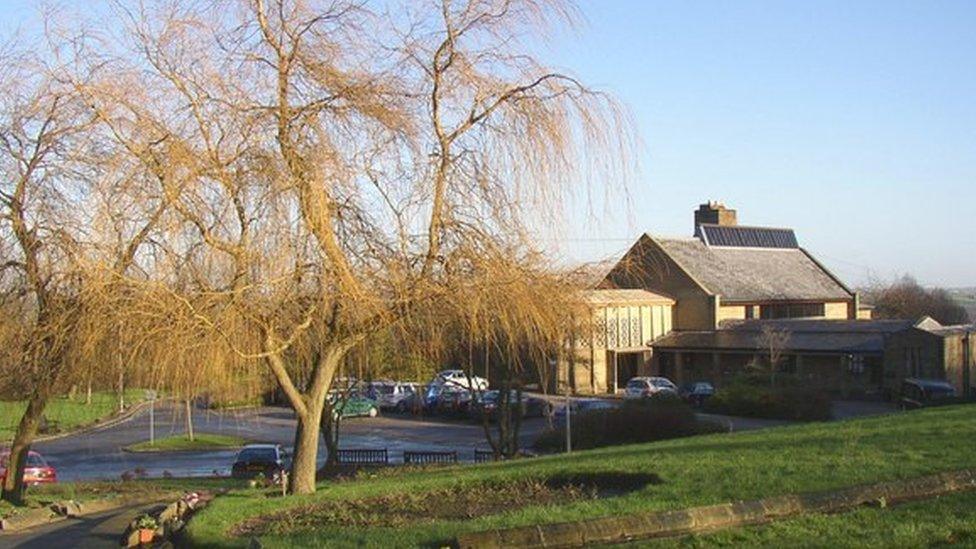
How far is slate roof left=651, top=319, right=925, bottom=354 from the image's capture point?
56875 mm

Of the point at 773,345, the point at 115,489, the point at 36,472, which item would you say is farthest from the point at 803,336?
the point at 115,489

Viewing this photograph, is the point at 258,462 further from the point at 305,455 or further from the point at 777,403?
the point at 777,403

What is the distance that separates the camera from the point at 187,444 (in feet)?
159

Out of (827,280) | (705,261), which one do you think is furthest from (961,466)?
(827,280)

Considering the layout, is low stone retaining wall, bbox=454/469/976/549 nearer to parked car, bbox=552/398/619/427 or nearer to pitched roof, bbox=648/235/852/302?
parked car, bbox=552/398/619/427

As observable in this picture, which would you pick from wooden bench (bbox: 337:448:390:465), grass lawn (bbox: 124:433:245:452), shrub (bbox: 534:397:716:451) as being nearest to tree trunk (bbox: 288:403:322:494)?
wooden bench (bbox: 337:448:390:465)

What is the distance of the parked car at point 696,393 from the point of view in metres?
53.2

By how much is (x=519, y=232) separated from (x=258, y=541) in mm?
5338

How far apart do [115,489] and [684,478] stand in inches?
682

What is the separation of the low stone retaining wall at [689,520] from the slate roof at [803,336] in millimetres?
47373

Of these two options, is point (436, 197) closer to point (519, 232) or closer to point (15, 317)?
point (519, 232)

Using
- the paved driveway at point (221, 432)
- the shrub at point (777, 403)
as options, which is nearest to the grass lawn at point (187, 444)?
the paved driveway at point (221, 432)

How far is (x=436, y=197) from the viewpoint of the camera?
48.5ft

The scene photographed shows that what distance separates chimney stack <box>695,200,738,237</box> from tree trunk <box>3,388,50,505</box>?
204 ft
